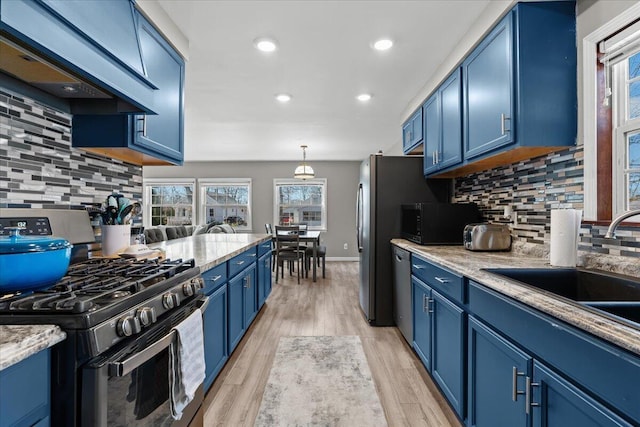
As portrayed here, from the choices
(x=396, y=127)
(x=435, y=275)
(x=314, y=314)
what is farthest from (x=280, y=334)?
(x=396, y=127)

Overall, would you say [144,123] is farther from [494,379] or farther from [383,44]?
[494,379]

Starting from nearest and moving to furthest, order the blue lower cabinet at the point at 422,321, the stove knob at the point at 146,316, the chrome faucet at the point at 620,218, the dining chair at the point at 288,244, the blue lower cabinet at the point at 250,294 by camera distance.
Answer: the stove knob at the point at 146,316, the chrome faucet at the point at 620,218, the blue lower cabinet at the point at 422,321, the blue lower cabinet at the point at 250,294, the dining chair at the point at 288,244

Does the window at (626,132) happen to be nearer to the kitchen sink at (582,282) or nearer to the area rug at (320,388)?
the kitchen sink at (582,282)

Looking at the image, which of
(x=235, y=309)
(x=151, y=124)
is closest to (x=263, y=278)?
(x=235, y=309)

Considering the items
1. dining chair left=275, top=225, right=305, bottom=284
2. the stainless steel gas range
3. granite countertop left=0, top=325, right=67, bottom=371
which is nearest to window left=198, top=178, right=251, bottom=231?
dining chair left=275, top=225, right=305, bottom=284

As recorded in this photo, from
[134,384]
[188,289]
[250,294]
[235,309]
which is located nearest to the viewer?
[134,384]

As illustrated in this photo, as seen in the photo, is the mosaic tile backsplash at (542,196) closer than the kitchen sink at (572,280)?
No

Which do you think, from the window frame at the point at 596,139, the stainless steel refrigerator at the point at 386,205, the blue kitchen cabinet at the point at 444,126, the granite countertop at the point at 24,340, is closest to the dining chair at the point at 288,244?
the stainless steel refrigerator at the point at 386,205

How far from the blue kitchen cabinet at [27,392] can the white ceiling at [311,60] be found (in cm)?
202

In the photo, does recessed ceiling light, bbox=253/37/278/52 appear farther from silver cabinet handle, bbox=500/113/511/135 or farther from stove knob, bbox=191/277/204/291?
stove knob, bbox=191/277/204/291

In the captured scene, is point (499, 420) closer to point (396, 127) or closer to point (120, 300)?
point (120, 300)

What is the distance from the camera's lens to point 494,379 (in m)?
1.38

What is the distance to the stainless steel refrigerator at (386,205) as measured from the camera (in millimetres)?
3359

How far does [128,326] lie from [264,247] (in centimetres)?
283
